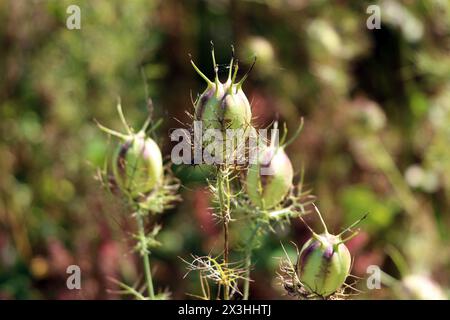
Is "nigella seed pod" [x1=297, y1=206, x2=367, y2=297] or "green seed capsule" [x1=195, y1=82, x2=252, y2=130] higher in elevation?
"green seed capsule" [x1=195, y1=82, x2=252, y2=130]

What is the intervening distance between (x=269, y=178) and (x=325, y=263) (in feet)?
0.44

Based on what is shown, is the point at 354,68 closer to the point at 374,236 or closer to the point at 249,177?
the point at 374,236

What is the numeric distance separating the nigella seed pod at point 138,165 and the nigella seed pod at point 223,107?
145mm

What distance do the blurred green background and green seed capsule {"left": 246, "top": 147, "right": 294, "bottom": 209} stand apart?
0.86m

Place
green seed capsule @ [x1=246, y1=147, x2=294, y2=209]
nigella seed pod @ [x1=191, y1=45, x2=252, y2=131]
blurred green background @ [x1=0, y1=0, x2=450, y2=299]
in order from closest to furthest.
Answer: nigella seed pod @ [x1=191, y1=45, x2=252, y2=131] < green seed capsule @ [x1=246, y1=147, x2=294, y2=209] < blurred green background @ [x1=0, y1=0, x2=450, y2=299]

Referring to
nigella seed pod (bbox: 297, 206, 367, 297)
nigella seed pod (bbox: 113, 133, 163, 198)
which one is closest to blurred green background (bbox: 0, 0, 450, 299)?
nigella seed pod (bbox: 113, 133, 163, 198)

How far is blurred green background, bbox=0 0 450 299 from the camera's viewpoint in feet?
5.79

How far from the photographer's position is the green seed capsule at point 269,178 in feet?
2.73

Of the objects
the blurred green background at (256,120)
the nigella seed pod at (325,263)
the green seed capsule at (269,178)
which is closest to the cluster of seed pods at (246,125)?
the green seed capsule at (269,178)

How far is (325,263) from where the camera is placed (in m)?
0.75

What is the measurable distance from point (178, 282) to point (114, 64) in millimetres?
614

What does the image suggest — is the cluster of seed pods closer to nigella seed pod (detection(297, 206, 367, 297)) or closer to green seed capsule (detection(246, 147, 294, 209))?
green seed capsule (detection(246, 147, 294, 209))

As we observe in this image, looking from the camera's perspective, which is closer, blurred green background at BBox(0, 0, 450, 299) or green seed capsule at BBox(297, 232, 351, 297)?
green seed capsule at BBox(297, 232, 351, 297)

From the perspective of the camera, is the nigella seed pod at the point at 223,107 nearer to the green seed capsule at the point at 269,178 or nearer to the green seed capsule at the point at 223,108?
the green seed capsule at the point at 223,108
